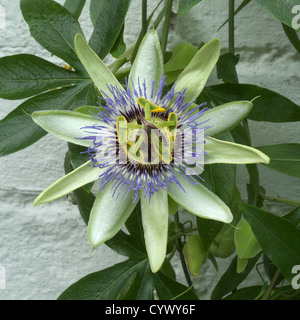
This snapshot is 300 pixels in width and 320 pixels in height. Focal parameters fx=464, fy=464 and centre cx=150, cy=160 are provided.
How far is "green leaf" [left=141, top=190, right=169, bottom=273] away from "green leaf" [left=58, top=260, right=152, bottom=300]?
23cm

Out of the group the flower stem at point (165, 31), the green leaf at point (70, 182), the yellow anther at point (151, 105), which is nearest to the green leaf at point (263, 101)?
the flower stem at point (165, 31)

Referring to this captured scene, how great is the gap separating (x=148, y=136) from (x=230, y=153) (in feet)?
0.51

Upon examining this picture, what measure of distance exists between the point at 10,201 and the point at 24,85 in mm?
649

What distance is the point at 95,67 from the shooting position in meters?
0.86

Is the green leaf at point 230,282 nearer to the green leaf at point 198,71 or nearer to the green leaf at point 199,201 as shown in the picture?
the green leaf at point 199,201

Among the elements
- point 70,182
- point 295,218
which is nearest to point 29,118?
point 70,182

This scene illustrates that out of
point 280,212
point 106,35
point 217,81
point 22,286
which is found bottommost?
point 22,286

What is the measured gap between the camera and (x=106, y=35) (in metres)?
0.98

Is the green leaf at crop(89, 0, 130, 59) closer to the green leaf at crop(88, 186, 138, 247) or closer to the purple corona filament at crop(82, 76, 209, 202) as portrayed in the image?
the purple corona filament at crop(82, 76, 209, 202)

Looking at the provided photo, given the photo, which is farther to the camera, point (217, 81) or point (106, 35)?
point (217, 81)

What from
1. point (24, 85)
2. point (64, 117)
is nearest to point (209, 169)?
point (64, 117)

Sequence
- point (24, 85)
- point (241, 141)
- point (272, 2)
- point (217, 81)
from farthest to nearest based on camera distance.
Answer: point (217, 81)
point (241, 141)
point (24, 85)
point (272, 2)

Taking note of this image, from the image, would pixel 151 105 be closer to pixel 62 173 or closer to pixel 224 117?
pixel 224 117

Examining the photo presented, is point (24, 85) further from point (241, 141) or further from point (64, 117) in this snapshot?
point (241, 141)
